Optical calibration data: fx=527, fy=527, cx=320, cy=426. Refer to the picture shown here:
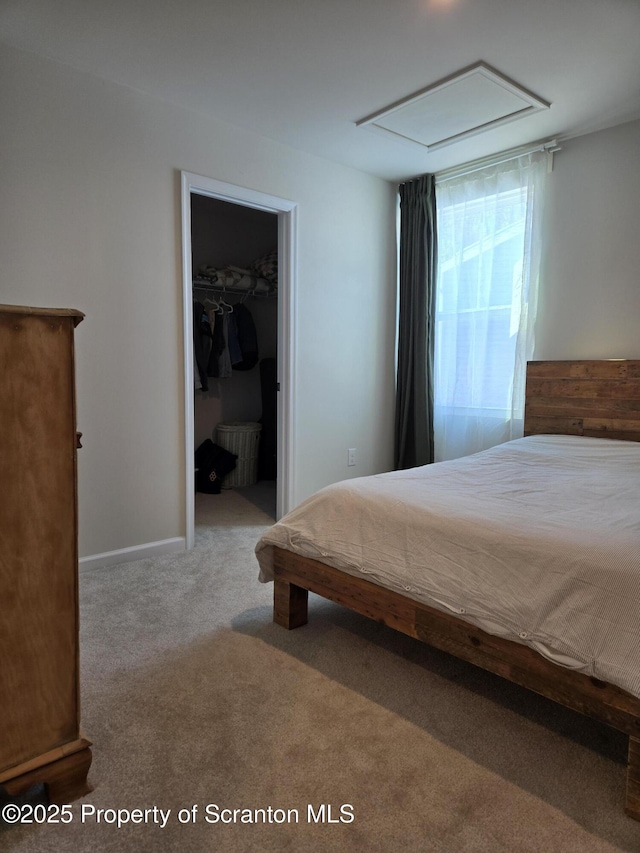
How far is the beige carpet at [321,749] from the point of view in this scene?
115 centimetres

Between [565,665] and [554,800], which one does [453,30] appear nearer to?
[565,665]

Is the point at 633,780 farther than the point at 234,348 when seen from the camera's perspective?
No

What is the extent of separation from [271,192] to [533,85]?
1485 mm

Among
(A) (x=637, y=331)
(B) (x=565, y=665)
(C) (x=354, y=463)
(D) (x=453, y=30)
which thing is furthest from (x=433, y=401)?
(B) (x=565, y=665)

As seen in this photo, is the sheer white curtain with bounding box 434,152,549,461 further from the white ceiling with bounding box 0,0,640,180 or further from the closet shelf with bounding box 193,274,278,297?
the closet shelf with bounding box 193,274,278,297

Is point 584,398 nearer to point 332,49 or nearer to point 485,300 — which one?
point 485,300

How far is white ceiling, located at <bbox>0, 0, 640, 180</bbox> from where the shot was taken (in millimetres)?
1979

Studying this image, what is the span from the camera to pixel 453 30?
209 cm

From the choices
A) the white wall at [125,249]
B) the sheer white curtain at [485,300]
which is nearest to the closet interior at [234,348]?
the white wall at [125,249]

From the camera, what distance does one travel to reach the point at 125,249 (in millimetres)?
2646

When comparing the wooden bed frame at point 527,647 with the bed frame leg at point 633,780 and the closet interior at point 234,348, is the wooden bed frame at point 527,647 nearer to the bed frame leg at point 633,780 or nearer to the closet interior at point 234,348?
the bed frame leg at point 633,780

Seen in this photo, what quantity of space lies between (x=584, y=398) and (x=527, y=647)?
2.03 metres

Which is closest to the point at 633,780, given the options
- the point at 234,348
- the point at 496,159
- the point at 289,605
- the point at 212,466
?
the point at 289,605

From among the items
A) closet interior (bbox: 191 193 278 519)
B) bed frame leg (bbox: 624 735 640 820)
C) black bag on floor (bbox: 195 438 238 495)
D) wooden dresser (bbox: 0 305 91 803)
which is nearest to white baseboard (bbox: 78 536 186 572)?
closet interior (bbox: 191 193 278 519)
